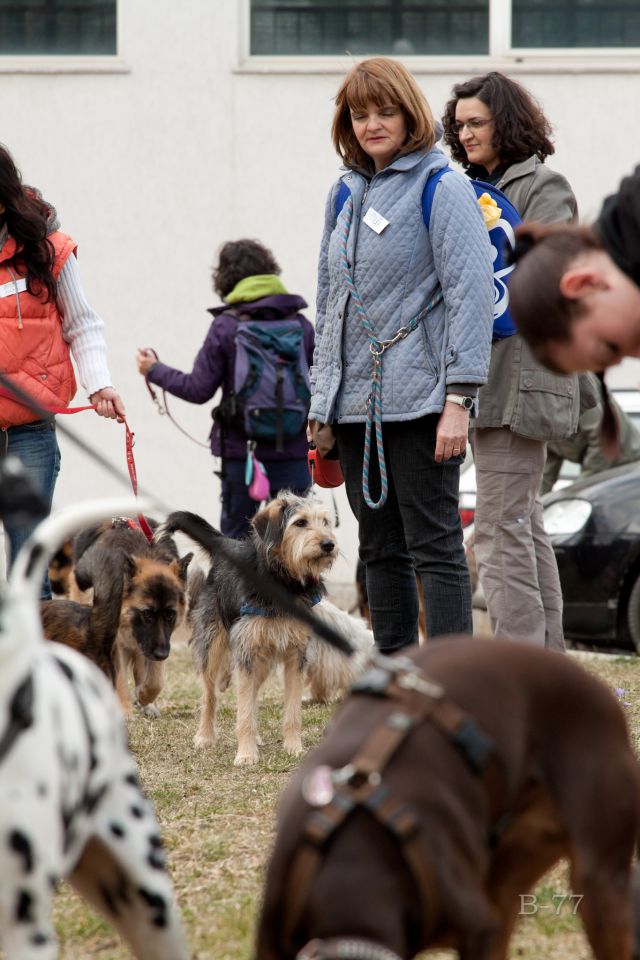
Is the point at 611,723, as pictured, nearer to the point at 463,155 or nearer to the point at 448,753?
the point at 448,753

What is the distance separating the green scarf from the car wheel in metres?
2.74

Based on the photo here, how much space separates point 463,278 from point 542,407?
69 cm

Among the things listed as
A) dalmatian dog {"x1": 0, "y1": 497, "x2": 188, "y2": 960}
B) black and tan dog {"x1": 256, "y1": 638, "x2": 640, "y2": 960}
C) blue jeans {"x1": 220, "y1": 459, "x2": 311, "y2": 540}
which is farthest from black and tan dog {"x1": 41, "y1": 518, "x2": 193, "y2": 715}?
black and tan dog {"x1": 256, "y1": 638, "x2": 640, "y2": 960}

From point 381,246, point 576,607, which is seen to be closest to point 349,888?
point 381,246

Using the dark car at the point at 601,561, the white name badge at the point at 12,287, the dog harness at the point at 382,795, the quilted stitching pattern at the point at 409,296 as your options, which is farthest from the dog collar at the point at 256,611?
the dog harness at the point at 382,795

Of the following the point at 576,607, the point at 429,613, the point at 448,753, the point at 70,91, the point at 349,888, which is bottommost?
the point at 576,607

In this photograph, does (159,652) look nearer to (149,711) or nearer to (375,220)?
(149,711)

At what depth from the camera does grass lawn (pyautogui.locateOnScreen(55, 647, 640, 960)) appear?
10.4ft

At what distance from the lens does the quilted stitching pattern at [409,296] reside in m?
4.34

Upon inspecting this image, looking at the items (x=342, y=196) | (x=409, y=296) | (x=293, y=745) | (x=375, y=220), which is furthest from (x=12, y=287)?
(x=293, y=745)

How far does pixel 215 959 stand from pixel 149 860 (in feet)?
2.90

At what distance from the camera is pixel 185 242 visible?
11.8m

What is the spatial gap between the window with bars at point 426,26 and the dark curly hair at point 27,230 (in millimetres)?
7323

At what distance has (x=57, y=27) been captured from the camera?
11758 mm
